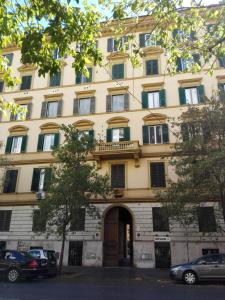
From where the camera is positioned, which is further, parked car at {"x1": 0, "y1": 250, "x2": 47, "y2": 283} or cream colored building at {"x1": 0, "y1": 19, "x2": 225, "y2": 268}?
cream colored building at {"x1": 0, "y1": 19, "x2": 225, "y2": 268}

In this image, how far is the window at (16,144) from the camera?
25.8 metres

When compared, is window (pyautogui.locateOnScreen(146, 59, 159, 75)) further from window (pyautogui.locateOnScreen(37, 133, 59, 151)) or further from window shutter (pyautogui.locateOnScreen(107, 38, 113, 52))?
window (pyautogui.locateOnScreen(37, 133, 59, 151))

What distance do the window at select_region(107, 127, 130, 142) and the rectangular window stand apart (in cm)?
566

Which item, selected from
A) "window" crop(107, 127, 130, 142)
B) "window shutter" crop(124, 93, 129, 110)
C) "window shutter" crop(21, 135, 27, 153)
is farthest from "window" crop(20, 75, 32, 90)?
"window" crop(107, 127, 130, 142)

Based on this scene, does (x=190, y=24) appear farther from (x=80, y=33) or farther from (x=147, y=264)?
(x=147, y=264)

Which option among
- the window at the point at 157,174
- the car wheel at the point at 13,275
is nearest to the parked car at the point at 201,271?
the car wheel at the point at 13,275

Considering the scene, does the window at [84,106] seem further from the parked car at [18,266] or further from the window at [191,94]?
the parked car at [18,266]

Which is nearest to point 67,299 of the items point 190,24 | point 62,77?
point 190,24

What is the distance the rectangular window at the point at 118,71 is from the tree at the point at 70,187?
952cm

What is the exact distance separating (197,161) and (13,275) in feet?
37.3

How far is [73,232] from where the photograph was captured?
21.6 metres

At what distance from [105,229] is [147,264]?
13.6 feet

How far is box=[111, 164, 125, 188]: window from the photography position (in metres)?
22.5

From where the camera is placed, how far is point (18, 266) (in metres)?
13.0
